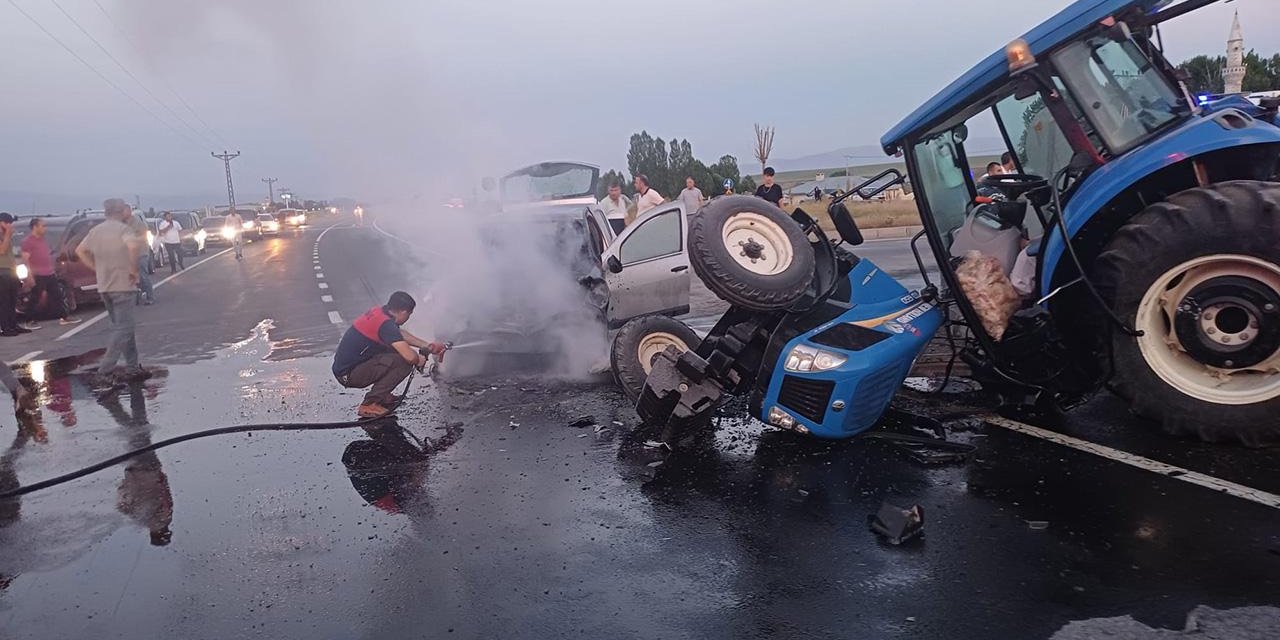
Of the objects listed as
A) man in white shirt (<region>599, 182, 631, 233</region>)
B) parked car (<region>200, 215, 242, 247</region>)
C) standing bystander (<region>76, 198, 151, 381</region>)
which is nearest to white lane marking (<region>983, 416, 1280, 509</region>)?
standing bystander (<region>76, 198, 151, 381</region>)

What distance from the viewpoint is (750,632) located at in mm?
3285

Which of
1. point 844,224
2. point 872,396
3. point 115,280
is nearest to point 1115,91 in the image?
point 844,224

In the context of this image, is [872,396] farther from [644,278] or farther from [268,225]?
[268,225]

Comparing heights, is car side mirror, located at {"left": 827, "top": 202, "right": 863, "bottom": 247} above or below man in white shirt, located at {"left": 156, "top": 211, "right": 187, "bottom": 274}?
above

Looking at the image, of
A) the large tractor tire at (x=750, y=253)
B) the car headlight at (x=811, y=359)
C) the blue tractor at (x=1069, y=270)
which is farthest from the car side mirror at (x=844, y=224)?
the car headlight at (x=811, y=359)

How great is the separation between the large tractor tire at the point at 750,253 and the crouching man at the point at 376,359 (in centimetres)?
282

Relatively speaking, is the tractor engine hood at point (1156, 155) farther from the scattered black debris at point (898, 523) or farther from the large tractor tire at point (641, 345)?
the large tractor tire at point (641, 345)

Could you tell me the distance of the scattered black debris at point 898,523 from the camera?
13.0 feet

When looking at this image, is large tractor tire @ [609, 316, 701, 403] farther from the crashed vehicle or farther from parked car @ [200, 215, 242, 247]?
parked car @ [200, 215, 242, 247]

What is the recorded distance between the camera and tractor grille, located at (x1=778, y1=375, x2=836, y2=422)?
491 centimetres

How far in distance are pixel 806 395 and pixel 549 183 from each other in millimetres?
13193

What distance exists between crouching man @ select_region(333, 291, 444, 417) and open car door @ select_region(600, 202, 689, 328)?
6.23ft

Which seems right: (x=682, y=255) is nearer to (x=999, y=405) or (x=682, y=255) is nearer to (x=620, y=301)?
(x=620, y=301)

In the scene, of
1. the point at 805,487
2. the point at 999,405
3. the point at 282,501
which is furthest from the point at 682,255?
the point at 282,501
